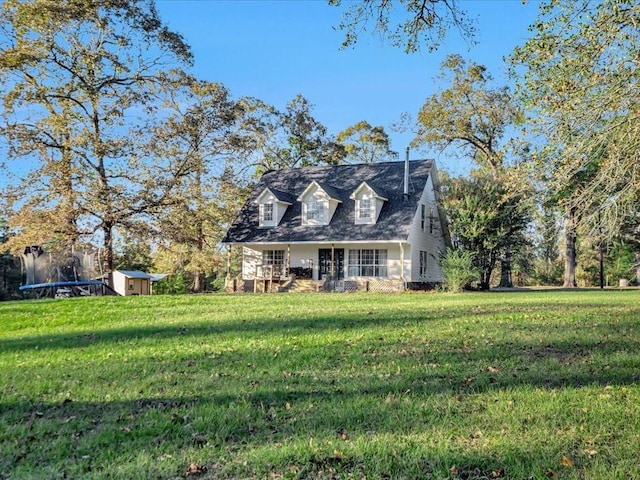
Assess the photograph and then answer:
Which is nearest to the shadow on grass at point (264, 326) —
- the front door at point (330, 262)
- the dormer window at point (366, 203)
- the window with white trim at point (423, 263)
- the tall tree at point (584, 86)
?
the tall tree at point (584, 86)

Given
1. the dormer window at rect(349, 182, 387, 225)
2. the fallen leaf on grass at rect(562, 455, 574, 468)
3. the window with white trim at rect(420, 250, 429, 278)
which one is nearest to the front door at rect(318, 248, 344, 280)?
the dormer window at rect(349, 182, 387, 225)

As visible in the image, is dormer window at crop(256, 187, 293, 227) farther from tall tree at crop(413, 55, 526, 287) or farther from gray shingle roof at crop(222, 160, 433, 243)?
tall tree at crop(413, 55, 526, 287)

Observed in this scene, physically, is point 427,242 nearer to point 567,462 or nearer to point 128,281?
point 567,462

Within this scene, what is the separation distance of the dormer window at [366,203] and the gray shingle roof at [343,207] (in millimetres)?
292

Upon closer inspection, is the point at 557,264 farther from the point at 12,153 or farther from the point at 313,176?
the point at 12,153

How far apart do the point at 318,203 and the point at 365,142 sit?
1444 cm

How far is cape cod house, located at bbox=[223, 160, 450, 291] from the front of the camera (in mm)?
25422

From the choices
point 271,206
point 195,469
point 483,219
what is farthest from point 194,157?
point 195,469

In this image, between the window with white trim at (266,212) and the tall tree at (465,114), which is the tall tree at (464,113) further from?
the window with white trim at (266,212)

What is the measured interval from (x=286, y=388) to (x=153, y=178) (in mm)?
21262

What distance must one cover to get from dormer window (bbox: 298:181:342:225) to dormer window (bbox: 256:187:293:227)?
3.94 feet

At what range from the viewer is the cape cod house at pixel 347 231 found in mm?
25422

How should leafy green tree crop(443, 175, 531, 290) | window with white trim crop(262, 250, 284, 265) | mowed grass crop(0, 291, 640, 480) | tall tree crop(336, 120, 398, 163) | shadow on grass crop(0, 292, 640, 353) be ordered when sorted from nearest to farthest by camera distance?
mowed grass crop(0, 291, 640, 480)
shadow on grass crop(0, 292, 640, 353)
leafy green tree crop(443, 175, 531, 290)
window with white trim crop(262, 250, 284, 265)
tall tree crop(336, 120, 398, 163)

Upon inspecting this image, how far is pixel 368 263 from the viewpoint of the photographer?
26.2m
